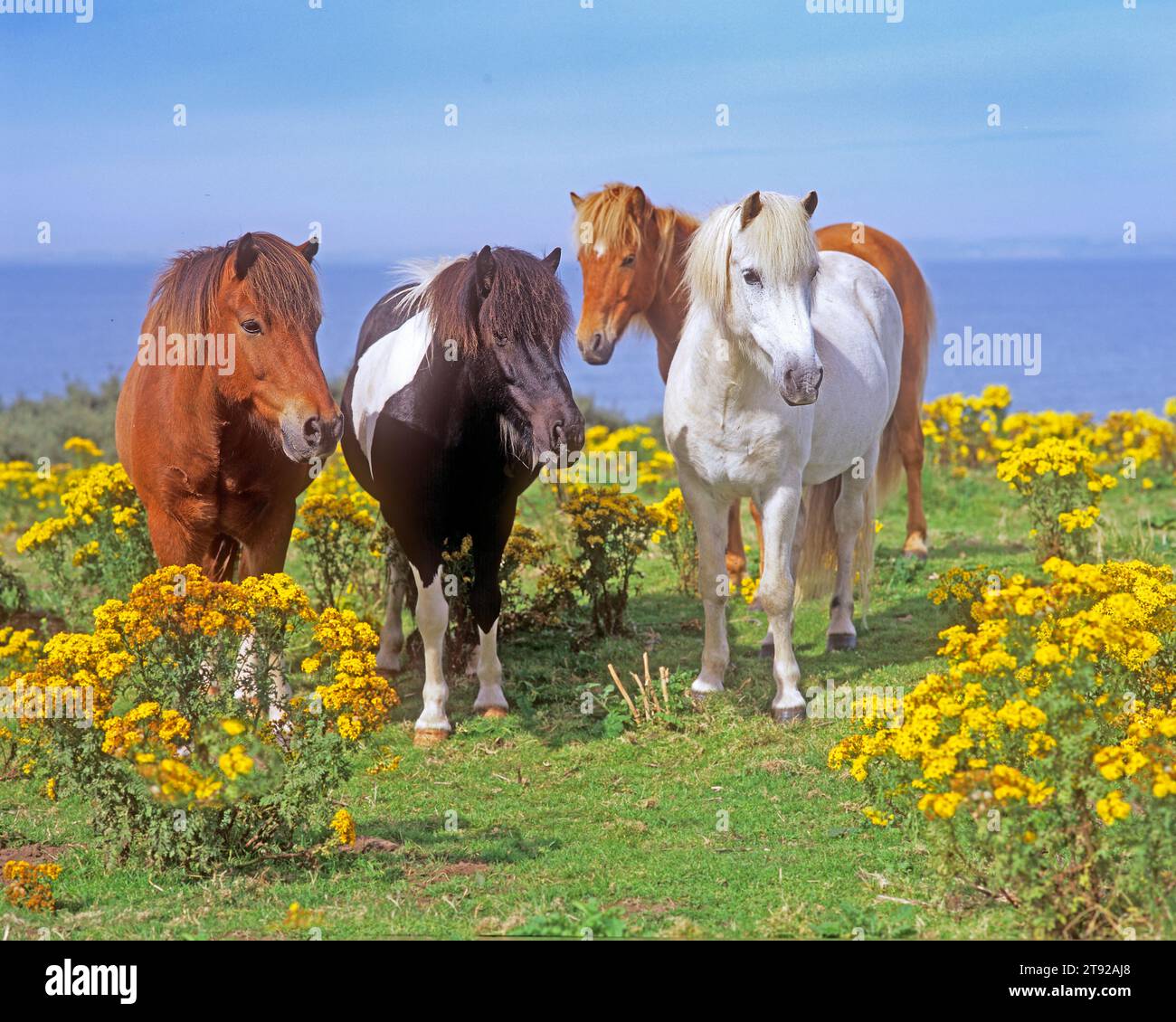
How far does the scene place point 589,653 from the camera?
776cm

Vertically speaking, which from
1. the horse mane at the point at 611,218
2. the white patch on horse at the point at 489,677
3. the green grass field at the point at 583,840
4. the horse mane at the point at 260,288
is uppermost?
the horse mane at the point at 611,218

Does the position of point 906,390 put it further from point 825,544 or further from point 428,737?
point 428,737

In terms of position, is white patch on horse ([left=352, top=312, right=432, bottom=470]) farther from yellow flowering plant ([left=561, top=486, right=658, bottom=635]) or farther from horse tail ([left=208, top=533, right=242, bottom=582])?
yellow flowering plant ([left=561, top=486, right=658, bottom=635])

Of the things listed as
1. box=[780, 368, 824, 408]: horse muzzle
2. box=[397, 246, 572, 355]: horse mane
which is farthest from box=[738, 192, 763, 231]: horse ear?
box=[397, 246, 572, 355]: horse mane

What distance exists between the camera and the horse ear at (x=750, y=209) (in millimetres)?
5859

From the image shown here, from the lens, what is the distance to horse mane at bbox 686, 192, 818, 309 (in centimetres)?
584

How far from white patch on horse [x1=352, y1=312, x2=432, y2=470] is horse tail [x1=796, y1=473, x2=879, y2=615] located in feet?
8.77

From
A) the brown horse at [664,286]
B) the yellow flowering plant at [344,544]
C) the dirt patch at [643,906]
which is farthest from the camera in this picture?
the yellow flowering plant at [344,544]

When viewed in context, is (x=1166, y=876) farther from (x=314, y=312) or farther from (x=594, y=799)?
(x=314, y=312)

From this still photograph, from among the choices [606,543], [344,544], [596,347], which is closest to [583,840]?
[606,543]


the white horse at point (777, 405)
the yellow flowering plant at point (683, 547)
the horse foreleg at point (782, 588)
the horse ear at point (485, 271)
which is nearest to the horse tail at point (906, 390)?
the white horse at point (777, 405)

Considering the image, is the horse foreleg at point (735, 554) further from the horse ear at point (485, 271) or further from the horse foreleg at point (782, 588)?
the horse ear at point (485, 271)

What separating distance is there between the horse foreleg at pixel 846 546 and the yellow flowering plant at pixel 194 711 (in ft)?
12.7
